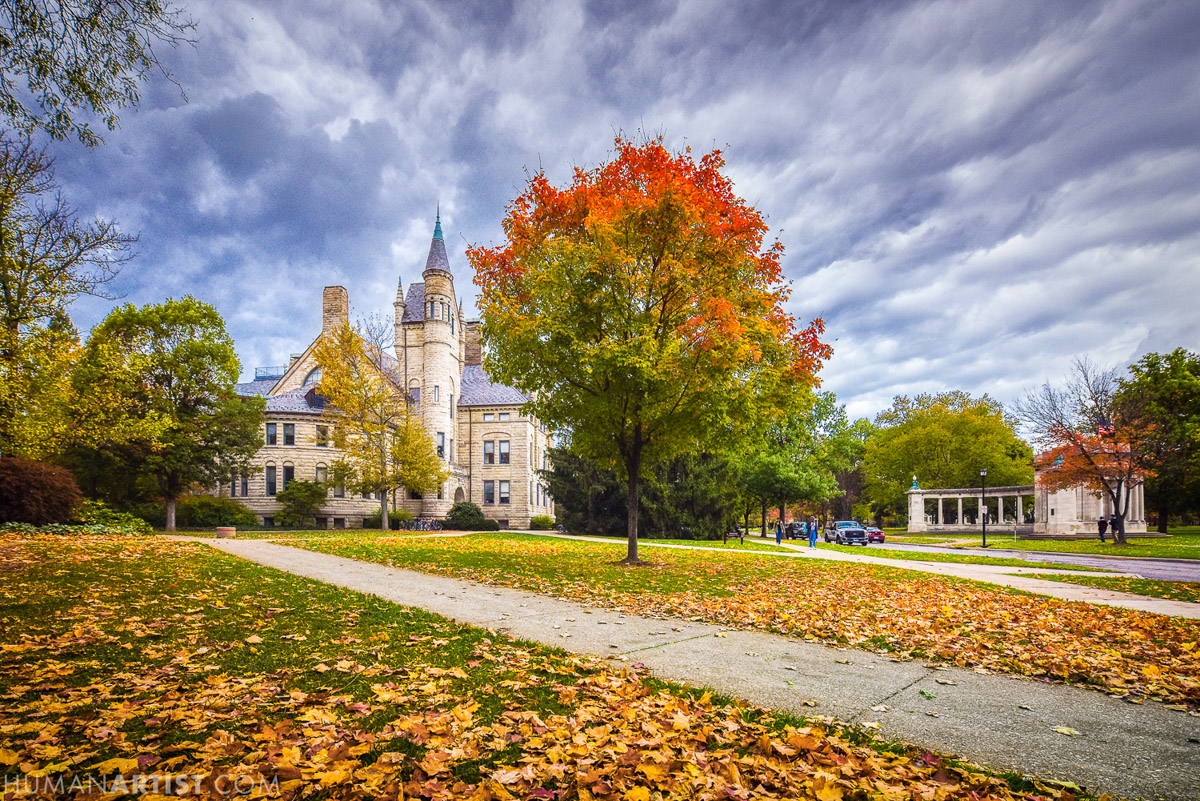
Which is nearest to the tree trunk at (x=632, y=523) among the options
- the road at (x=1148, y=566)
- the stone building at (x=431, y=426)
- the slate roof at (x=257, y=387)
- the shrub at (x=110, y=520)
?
the road at (x=1148, y=566)

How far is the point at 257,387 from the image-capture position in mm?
48156

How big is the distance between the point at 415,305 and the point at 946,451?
57.0 m

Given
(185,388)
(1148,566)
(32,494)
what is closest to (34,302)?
(32,494)

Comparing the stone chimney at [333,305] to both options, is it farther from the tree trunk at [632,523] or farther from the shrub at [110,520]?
the tree trunk at [632,523]

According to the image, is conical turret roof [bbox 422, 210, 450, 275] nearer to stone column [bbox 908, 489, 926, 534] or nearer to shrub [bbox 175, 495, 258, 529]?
shrub [bbox 175, 495, 258, 529]

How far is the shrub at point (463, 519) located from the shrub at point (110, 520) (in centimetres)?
1975

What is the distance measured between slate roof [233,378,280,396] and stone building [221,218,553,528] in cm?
9

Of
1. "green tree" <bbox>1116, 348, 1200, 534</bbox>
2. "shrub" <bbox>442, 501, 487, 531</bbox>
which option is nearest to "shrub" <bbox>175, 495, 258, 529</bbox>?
"shrub" <bbox>442, 501, 487, 531</bbox>

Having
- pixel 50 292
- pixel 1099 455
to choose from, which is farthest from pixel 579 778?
pixel 1099 455

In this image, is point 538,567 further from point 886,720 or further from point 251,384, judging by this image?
point 251,384

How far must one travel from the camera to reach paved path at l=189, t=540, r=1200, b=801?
3.23m

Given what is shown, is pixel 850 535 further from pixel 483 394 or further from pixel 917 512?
pixel 483 394

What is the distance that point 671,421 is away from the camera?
42.5 feet

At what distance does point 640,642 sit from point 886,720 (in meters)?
2.62
